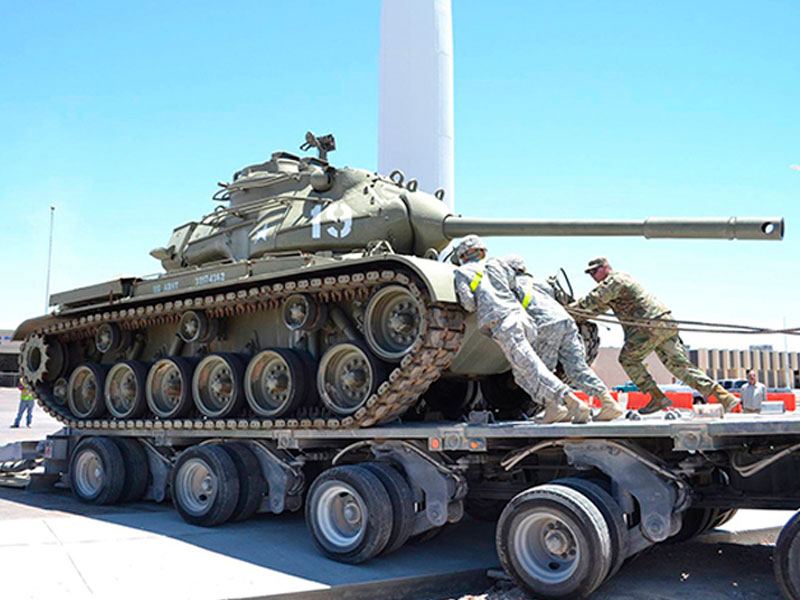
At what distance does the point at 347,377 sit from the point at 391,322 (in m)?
0.84

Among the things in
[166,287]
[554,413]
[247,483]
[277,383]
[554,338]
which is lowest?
[247,483]

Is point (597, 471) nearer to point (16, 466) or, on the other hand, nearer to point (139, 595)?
point (139, 595)

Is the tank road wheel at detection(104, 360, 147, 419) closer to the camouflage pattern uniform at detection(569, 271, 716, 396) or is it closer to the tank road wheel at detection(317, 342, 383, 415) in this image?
the tank road wheel at detection(317, 342, 383, 415)

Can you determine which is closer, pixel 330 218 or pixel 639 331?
pixel 639 331

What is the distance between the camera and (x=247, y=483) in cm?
1023

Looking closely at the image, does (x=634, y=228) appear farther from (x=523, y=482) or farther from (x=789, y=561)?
(x=789, y=561)

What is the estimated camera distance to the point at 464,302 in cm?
855

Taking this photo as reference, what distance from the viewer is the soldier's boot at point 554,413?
784 centimetres

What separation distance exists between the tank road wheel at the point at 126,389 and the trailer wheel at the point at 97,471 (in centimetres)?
51

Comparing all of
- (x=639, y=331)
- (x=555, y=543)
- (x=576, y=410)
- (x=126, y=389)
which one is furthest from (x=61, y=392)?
(x=555, y=543)

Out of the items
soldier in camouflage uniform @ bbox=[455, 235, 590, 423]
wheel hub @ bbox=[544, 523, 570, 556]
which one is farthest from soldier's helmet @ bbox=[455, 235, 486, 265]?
wheel hub @ bbox=[544, 523, 570, 556]

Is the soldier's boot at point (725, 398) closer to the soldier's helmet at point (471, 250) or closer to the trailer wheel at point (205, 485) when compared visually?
the soldier's helmet at point (471, 250)

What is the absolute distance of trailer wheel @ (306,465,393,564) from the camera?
26.8 ft

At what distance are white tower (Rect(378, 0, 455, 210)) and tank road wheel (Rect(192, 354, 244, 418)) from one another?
8207mm
